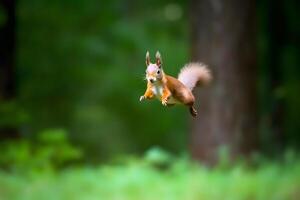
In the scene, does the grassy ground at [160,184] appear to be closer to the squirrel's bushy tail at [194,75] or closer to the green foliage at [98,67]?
the green foliage at [98,67]

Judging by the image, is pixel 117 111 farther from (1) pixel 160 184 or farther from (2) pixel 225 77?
(1) pixel 160 184

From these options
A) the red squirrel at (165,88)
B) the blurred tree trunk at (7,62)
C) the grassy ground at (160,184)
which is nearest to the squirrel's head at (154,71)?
the red squirrel at (165,88)

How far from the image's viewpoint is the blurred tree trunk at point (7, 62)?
28.4 feet

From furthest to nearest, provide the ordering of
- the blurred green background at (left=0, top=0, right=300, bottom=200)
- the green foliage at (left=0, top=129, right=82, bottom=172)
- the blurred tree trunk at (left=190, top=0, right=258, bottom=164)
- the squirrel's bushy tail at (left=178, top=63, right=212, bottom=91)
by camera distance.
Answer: the green foliage at (left=0, top=129, right=82, bottom=172) < the blurred green background at (left=0, top=0, right=300, bottom=200) < the blurred tree trunk at (left=190, top=0, right=258, bottom=164) < the squirrel's bushy tail at (left=178, top=63, right=212, bottom=91)

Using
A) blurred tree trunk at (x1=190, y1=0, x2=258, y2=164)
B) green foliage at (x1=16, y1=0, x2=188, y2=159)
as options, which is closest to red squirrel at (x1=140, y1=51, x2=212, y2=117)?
blurred tree trunk at (x1=190, y1=0, x2=258, y2=164)

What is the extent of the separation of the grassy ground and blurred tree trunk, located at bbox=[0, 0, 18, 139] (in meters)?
1.67

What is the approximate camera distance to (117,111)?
11758mm

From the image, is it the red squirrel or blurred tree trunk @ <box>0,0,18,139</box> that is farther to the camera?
blurred tree trunk @ <box>0,0,18,139</box>

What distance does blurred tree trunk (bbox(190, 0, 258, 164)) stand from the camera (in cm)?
634

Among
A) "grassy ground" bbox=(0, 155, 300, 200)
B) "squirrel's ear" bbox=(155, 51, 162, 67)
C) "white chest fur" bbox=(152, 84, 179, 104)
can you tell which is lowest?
"white chest fur" bbox=(152, 84, 179, 104)

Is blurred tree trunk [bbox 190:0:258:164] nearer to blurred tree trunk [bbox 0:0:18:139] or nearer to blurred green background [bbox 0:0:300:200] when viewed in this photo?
blurred green background [bbox 0:0:300:200]

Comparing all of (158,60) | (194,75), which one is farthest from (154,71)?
(194,75)

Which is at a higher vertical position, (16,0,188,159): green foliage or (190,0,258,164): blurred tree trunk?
(16,0,188,159): green foliage

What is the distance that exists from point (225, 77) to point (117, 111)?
496 centimetres
